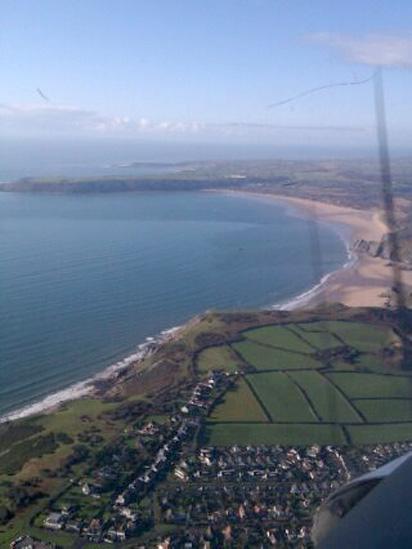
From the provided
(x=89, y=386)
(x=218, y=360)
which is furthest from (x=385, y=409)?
(x=89, y=386)

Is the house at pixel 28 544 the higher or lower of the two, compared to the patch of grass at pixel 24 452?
higher

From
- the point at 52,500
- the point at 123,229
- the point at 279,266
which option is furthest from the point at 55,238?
the point at 52,500

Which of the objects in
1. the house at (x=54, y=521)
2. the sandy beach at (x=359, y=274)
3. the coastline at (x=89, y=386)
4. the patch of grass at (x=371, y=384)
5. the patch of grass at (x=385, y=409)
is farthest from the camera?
the sandy beach at (x=359, y=274)

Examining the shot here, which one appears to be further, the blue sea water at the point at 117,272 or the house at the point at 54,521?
the blue sea water at the point at 117,272

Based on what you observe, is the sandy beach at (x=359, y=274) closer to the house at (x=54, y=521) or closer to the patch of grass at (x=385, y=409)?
the patch of grass at (x=385, y=409)

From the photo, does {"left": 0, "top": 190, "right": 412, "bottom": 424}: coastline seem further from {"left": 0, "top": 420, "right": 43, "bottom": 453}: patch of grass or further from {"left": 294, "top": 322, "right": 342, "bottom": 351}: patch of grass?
{"left": 294, "top": 322, "right": 342, "bottom": 351}: patch of grass

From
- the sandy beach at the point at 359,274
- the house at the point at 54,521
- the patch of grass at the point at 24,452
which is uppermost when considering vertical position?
the house at the point at 54,521

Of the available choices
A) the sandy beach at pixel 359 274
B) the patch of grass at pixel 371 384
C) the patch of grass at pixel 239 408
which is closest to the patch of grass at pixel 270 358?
the patch of grass at pixel 371 384

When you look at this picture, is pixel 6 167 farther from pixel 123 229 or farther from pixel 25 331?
pixel 25 331
